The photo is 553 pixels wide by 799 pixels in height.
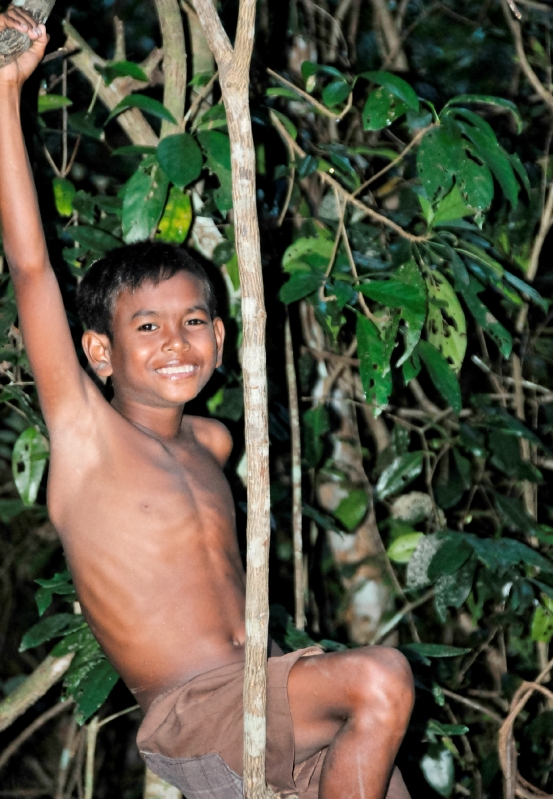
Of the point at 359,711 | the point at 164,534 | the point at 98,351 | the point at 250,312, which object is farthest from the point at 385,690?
the point at 98,351

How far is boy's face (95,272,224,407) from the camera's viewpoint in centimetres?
156

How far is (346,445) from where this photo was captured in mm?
2365

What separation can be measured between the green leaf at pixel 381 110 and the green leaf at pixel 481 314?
0.34m

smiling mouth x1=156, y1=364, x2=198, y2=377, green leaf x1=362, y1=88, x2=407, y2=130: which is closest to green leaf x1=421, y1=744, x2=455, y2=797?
smiling mouth x1=156, y1=364, x2=198, y2=377

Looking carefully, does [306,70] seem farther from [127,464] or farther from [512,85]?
[512,85]

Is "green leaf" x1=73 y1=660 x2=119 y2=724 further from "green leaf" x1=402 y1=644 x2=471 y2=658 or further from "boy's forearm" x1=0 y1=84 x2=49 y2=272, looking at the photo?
"boy's forearm" x1=0 y1=84 x2=49 y2=272

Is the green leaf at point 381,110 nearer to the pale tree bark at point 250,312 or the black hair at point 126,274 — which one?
the black hair at point 126,274

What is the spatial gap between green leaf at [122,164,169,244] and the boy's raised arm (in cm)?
35

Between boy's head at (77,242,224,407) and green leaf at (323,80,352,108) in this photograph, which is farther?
green leaf at (323,80,352,108)

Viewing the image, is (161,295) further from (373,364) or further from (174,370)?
(373,364)

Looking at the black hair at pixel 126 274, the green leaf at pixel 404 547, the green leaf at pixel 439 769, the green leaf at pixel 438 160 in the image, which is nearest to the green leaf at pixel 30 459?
the black hair at pixel 126 274

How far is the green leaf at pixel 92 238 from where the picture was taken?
5.94ft

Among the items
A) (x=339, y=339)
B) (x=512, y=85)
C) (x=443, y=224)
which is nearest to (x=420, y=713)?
(x=339, y=339)

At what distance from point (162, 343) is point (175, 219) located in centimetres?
31
